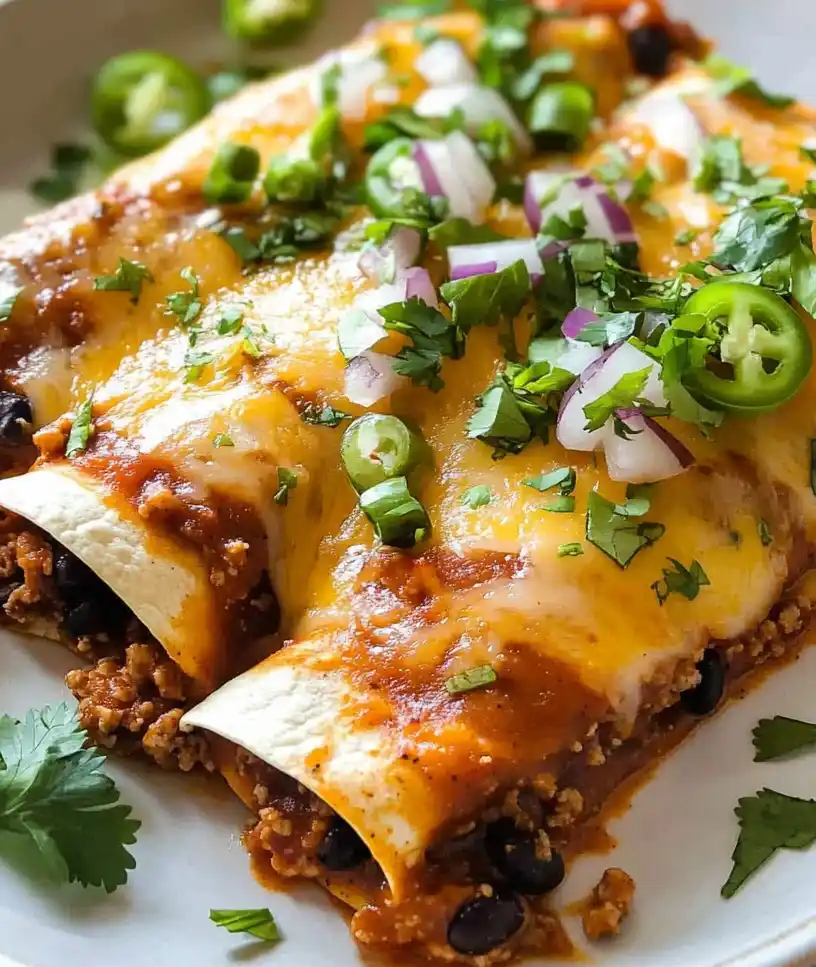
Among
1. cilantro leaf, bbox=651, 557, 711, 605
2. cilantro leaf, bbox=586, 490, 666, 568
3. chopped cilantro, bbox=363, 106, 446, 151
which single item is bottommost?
cilantro leaf, bbox=651, 557, 711, 605

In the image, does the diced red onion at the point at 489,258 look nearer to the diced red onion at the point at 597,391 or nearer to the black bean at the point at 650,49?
the diced red onion at the point at 597,391

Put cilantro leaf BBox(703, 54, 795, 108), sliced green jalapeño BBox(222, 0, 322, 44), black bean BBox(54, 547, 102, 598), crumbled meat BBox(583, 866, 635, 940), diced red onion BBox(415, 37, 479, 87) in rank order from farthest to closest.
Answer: sliced green jalapeño BBox(222, 0, 322, 44)
diced red onion BBox(415, 37, 479, 87)
cilantro leaf BBox(703, 54, 795, 108)
black bean BBox(54, 547, 102, 598)
crumbled meat BBox(583, 866, 635, 940)

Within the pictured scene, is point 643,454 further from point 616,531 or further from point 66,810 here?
point 66,810

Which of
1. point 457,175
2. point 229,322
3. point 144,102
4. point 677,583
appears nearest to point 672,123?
point 457,175

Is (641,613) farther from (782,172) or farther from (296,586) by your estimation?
(782,172)

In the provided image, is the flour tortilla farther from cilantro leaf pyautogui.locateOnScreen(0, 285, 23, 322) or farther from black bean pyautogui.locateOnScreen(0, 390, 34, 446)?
cilantro leaf pyautogui.locateOnScreen(0, 285, 23, 322)

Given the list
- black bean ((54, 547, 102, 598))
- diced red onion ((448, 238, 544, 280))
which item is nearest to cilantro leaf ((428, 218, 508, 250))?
diced red onion ((448, 238, 544, 280))
